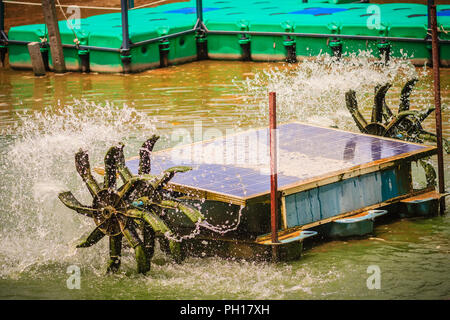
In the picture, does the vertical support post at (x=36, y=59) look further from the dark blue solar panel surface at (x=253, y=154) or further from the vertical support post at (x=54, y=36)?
the dark blue solar panel surface at (x=253, y=154)

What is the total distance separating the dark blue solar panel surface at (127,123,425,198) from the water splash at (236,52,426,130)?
2275mm

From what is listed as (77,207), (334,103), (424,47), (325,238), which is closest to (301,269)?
(325,238)

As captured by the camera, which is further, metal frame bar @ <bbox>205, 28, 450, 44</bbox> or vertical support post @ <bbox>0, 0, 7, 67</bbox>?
vertical support post @ <bbox>0, 0, 7, 67</bbox>

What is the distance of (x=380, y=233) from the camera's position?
857 cm

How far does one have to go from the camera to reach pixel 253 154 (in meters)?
8.82

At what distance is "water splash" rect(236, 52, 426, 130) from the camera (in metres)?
13.3

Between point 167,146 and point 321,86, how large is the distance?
420cm

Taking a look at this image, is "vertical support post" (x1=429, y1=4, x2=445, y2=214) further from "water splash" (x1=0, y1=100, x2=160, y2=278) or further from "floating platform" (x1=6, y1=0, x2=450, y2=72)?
"floating platform" (x1=6, y1=0, x2=450, y2=72)

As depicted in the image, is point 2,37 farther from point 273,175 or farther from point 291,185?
point 273,175

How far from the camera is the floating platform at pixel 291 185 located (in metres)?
7.69

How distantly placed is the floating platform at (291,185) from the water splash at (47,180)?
3.77ft

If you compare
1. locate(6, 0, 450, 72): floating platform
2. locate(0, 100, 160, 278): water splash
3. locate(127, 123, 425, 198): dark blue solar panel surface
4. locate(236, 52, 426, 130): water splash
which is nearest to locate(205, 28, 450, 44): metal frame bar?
locate(6, 0, 450, 72): floating platform

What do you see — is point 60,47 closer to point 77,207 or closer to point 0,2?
point 0,2
